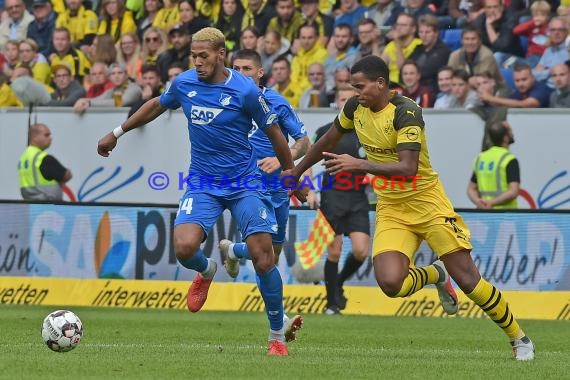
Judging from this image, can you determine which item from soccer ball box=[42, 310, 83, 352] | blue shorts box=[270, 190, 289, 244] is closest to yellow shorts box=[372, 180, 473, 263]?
blue shorts box=[270, 190, 289, 244]

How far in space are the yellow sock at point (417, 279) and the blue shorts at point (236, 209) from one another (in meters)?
1.16

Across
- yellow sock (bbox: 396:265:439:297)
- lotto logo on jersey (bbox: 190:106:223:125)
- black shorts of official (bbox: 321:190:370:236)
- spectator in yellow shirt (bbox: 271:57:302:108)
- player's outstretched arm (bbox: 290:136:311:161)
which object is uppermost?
Result: lotto logo on jersey (bbox: 190:106:223:125)

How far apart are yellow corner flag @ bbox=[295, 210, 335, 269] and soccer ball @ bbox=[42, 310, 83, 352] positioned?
21.2ft

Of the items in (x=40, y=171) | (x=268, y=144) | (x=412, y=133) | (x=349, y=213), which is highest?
(x=412, y=133)

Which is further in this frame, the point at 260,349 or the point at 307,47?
the point at 307,47

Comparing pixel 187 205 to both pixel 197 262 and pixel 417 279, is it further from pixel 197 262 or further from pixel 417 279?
pixel 417 279

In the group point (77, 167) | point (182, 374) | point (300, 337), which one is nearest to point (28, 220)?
point (77, 167)

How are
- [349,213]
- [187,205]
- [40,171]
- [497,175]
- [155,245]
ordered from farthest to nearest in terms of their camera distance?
[40,171], [155,245], [497,175], [349,213], [187,205]

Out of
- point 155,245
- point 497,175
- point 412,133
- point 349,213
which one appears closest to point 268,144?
point 412,133

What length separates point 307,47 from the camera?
20.9 metres

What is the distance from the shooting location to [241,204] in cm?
1135

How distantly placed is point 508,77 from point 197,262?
28.5 ft

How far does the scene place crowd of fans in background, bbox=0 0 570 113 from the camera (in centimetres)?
1908

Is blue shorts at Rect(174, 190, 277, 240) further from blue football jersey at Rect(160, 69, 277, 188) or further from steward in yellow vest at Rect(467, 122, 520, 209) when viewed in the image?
steward in yellow vest at Rect(467, 122, 520, 209)
